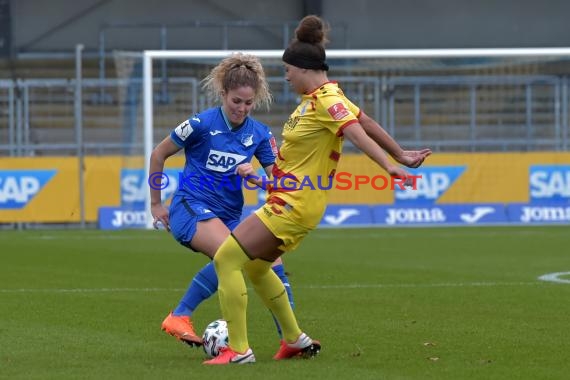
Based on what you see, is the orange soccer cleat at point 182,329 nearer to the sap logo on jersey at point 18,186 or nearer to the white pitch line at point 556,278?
the white pitch line at point 556,278

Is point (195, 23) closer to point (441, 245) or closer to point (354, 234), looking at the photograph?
point (354, 234)

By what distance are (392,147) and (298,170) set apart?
1.78 ft

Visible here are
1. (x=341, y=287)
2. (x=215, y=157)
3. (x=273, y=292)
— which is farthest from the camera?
(x=341, y=287)

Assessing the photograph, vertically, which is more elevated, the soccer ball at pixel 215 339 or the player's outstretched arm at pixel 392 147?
the player's outstretched arm at pixel 392 147

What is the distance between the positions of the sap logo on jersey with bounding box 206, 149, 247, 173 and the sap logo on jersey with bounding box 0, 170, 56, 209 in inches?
606

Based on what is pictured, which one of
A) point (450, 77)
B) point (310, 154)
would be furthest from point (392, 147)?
point (450, 77)

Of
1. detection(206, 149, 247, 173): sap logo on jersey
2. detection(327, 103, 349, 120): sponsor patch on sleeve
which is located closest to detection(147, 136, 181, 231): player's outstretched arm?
detection(206, 149, 247, 173): sap logo on jersey

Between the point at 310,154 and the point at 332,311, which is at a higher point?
the point at 310,154

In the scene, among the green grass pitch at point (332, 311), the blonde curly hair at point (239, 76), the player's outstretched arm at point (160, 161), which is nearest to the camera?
the green grass pitch at point (332, 311)

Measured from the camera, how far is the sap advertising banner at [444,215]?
23594mm

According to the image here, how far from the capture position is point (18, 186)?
2344 centimetres

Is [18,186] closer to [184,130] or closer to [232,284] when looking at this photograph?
[184,130]

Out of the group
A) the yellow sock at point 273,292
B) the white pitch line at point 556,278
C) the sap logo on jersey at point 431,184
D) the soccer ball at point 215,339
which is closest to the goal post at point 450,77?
the sap logo on jersey at point 431,184

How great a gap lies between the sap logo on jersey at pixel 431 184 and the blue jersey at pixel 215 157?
49.3 feet
